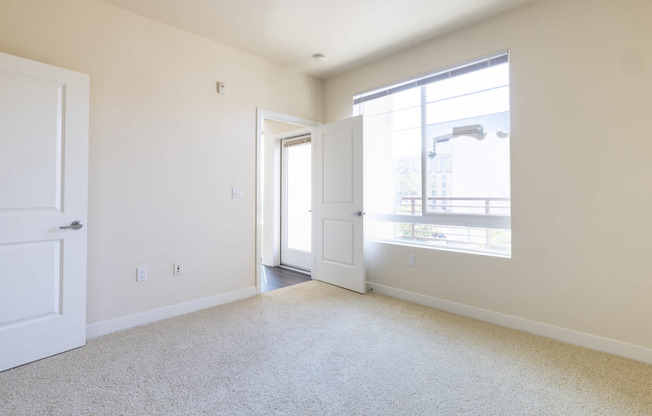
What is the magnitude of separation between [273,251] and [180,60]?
3.10 metres

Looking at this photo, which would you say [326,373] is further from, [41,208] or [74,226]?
[41,208]

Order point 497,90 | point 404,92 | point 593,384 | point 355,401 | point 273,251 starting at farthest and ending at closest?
point 273,251 < point 404,92 < point 497,90 < point 593,384 < point 355,401

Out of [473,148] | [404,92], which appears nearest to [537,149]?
[473,148]

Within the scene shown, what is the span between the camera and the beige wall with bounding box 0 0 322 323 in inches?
99.0

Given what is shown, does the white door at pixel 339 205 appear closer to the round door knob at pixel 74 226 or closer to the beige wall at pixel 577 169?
the beige wall at pixel 577 169

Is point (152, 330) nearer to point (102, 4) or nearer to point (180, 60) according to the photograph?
point (180, 60)

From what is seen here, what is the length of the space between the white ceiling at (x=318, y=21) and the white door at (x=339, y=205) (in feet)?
2.88

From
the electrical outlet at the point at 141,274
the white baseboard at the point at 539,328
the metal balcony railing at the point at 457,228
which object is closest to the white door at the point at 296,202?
the metal balcony railing at the point at 457,228

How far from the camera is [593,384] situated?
6.27ft

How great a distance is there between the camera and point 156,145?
9.54ft

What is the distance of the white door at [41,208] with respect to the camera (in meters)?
2.08

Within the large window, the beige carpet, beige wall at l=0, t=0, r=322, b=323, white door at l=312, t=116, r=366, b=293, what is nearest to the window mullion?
the large window

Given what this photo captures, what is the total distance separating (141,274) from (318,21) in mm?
2772

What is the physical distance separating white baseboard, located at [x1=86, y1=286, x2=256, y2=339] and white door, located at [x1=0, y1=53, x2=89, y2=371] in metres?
0.22
